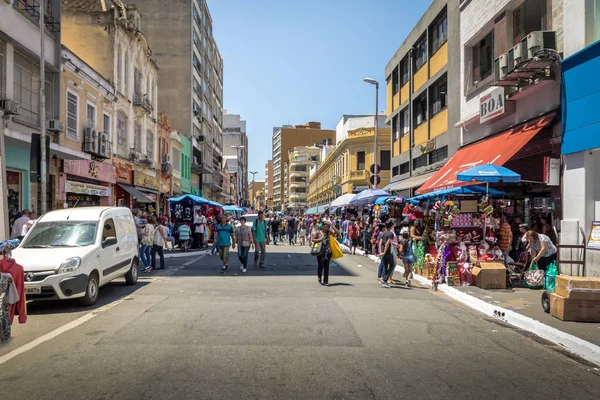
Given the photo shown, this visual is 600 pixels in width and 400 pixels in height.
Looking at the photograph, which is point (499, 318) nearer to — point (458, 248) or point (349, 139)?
point (458, 248)

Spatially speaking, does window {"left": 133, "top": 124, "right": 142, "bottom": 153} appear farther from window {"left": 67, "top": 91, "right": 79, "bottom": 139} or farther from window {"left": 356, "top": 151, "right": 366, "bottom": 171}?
window {"left": 356, "top": 151, "right": 366, "bottom": 171}

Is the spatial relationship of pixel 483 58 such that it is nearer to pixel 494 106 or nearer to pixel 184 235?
pixel 494 106

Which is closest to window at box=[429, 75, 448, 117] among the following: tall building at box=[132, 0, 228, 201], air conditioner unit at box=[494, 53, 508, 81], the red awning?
the red awning

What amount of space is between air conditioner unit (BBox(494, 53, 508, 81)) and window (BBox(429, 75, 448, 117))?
843 centimetres

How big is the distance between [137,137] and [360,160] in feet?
85.6

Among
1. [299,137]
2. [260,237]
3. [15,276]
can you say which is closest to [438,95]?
[260,237]

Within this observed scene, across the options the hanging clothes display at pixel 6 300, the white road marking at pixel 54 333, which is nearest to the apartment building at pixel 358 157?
the white road marking at pixel 54 333

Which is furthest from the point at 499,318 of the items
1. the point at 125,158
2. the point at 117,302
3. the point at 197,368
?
the point at 125,158

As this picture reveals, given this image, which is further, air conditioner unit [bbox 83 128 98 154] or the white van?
air conditioner unit [bbox 83 128 98 154]

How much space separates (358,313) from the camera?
8.62 metres

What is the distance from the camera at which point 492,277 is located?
442 inches

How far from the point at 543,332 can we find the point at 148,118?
3093 cm

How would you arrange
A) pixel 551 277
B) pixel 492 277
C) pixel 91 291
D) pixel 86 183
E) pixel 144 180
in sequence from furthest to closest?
1. pixel 144 180
2. pixel 86 183
3. pixel 492 277
4. pixel 551 277
5. pixel 91 291

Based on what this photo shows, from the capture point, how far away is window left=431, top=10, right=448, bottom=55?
78.4 feet
